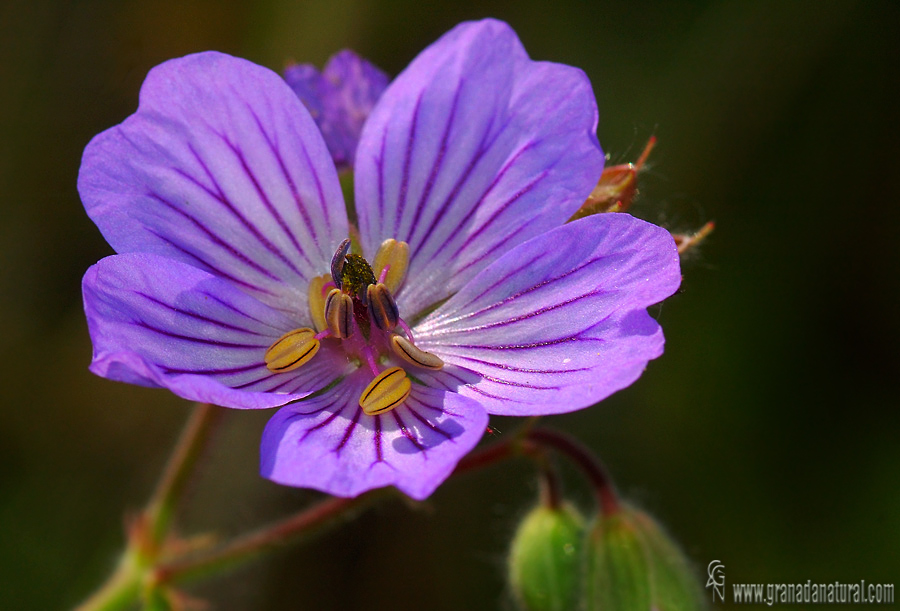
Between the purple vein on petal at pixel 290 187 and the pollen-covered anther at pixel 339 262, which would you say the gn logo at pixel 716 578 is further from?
the purple vein on petal at pixel 290 187

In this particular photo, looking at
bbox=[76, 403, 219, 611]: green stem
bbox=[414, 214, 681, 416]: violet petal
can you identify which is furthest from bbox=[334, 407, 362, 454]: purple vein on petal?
bbox=[76, 403, 219, 611]: green stem

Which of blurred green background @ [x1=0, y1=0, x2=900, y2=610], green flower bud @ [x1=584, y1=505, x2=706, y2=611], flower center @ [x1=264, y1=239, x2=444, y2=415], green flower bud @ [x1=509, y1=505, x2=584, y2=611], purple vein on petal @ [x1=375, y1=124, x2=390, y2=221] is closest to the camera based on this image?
flower center @ [x1=264, y1=239, x2=444, y2=415]

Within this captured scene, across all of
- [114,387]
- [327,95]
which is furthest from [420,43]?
[114,387]

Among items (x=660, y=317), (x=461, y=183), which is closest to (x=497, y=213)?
(x=461, y=183)

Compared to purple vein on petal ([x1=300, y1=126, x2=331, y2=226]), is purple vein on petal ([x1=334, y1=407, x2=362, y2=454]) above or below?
below

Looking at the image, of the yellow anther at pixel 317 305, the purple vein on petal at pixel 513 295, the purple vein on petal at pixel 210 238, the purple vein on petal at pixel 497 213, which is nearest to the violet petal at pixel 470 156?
the purple vein on petal at pixel 497 213

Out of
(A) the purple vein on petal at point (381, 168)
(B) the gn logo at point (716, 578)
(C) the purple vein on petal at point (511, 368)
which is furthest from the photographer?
(B) the gn logo at point (716, 578)

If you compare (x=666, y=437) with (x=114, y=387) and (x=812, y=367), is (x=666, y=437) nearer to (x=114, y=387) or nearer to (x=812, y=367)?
(x=812, y=367)

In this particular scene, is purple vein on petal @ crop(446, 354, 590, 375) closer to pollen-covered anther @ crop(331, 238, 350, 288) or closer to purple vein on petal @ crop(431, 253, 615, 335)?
purple vein on petal @ crop(431, 253, 615, 335)
